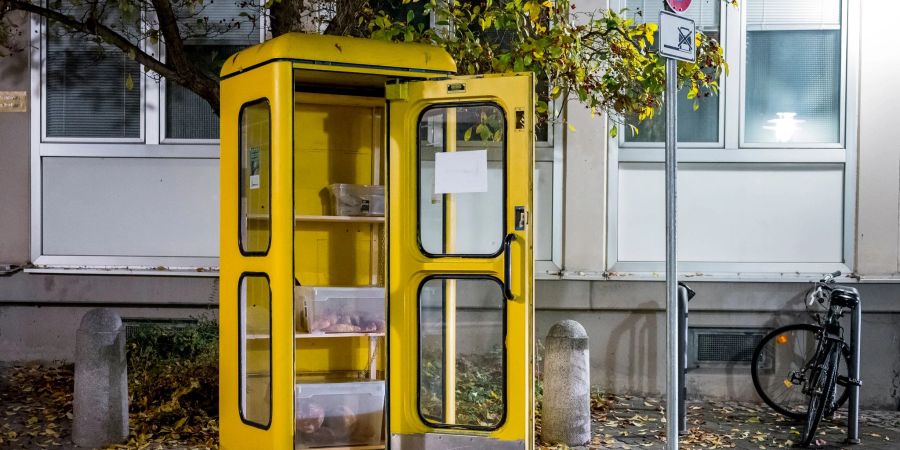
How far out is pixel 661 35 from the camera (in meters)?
5.15

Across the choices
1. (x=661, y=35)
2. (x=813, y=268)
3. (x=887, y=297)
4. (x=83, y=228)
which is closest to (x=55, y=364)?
(x=83, y=228)

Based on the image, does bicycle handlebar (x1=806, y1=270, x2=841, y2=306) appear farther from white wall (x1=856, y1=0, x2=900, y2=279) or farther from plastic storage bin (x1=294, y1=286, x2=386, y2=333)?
plastic storage bin (x1=294, y1=286, x2=386, y2=333)

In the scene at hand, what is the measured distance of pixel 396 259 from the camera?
18.2 ft

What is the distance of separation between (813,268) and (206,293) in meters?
5.64

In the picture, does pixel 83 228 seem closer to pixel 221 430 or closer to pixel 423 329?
pixel 221 430

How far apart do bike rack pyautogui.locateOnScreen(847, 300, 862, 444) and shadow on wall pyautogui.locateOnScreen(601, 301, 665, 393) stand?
5.80 ft

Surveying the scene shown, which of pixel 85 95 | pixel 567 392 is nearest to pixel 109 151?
pixel 85 95

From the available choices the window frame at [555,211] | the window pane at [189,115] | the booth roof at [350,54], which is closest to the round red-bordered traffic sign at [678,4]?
the booth roof at [350,54]

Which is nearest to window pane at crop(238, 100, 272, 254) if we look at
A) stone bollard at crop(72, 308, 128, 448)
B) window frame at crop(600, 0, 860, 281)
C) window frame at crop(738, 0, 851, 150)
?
stone bollard at crop(72, 308, 128, 448)

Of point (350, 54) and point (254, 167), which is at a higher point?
point (350, 54)

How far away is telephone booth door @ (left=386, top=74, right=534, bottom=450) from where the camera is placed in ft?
17.2

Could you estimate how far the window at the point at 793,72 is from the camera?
8.72m

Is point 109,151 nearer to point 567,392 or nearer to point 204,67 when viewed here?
point 204,67

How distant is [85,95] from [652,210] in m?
5.56
